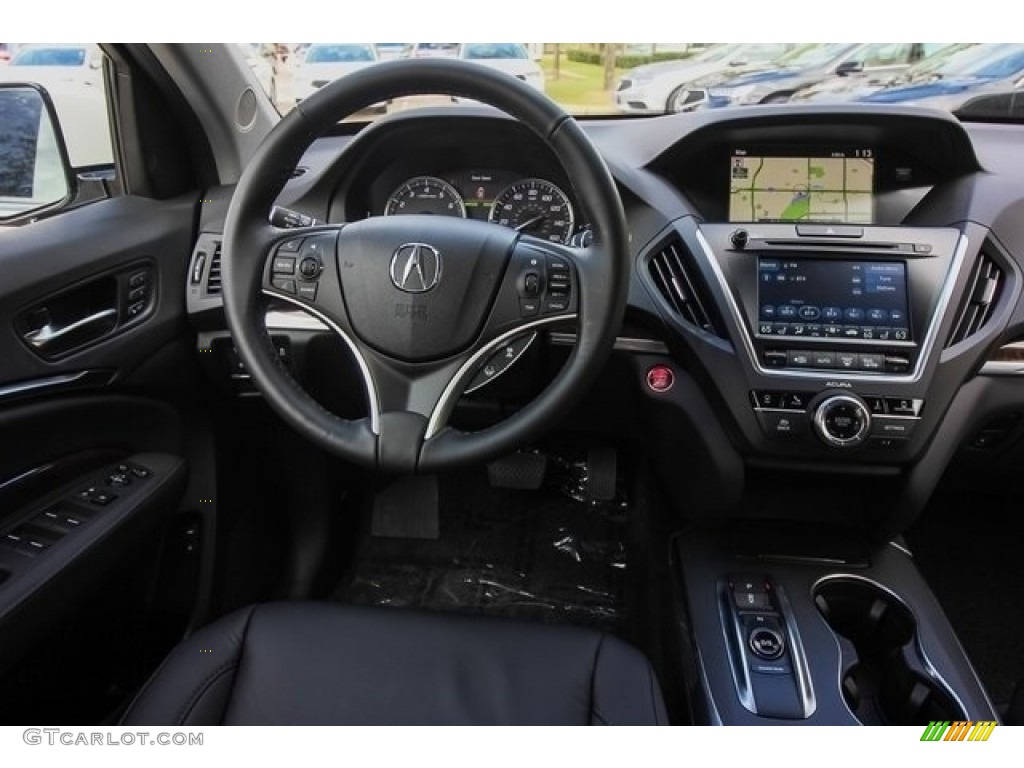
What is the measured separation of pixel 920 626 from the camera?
1.55 m

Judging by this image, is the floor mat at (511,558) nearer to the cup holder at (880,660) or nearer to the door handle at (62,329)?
the cup holder at (880,660)

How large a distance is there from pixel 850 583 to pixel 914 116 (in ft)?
3.09

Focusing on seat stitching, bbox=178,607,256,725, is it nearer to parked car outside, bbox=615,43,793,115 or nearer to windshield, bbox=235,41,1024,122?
windshield, bbox=235,41,1024,122

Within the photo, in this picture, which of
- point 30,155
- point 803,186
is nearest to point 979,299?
point 803,186

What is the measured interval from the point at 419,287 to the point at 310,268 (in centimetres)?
19

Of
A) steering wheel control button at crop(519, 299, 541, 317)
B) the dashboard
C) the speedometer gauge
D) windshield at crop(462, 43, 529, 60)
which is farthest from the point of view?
the speedometer gauge

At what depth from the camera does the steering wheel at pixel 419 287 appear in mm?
1179

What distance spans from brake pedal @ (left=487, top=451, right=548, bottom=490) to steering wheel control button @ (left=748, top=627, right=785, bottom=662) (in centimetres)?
67

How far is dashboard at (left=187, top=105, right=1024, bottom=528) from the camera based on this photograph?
147 cm

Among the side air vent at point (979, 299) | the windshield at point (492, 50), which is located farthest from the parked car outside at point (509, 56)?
the side air vent at point (979, 299)

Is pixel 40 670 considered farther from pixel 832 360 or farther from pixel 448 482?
pixel 832 360

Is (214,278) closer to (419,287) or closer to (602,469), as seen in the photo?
(419,287)

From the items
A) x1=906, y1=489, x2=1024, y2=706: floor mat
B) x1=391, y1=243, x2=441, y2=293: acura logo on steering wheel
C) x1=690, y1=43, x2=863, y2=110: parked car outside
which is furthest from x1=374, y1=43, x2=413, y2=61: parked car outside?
x1=906, y1=489, x2=1024, y2=706: floor mat

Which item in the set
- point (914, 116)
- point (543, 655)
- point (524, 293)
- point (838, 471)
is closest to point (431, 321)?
point (524, 293)
